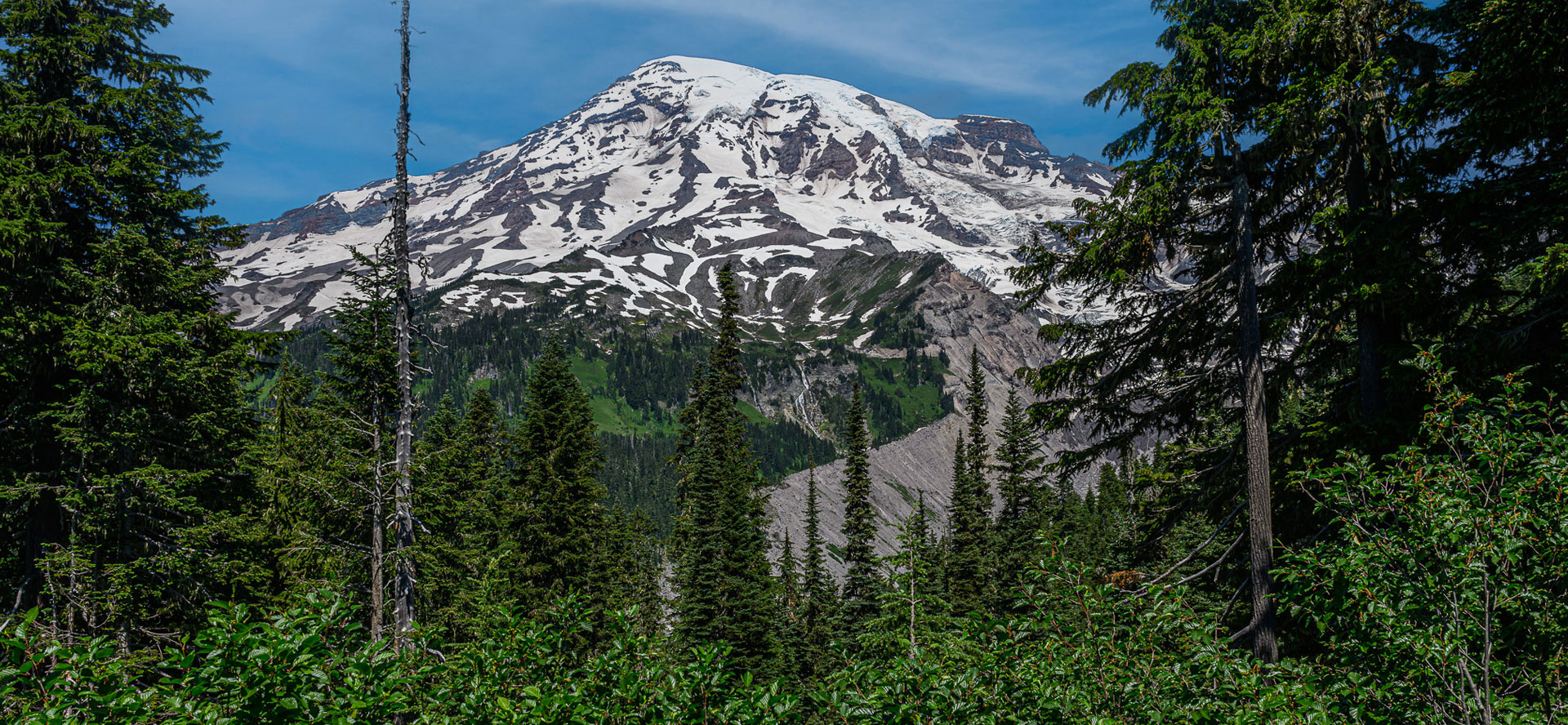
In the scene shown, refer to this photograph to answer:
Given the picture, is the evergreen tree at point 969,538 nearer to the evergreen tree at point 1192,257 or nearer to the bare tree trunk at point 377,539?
the evergreen tree at point 1192,257

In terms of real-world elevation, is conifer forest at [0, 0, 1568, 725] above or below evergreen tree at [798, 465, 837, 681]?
above

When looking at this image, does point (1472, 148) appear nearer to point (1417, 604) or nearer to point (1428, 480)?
point (1428, 480)

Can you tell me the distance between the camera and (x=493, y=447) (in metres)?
35.3

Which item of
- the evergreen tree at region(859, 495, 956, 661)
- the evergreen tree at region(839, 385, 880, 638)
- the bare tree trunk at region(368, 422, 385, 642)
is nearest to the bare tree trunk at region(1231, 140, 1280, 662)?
the evergreen tree at region(859, 495, 956, 661)

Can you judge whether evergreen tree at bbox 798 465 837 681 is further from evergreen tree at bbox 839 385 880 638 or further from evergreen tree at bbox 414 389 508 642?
evergreen tree at bbox 414 389 508 642

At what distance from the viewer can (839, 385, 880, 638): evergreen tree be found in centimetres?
3203

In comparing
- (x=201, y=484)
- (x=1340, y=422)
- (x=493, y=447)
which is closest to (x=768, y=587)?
(x=493, y=447)

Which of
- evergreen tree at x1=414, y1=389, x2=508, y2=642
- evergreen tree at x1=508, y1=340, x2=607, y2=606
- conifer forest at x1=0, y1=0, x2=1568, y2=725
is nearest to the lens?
conifer forest at x1=0, y1=0, x2=1568, y2=725

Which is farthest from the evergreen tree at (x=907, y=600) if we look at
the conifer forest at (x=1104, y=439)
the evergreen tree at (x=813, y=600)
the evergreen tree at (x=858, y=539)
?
the evergreen tree at (x=813, y=600)

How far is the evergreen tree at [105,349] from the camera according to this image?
45.4ft

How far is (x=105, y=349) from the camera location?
13703mm

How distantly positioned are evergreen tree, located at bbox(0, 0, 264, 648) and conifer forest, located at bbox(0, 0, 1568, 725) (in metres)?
0.11

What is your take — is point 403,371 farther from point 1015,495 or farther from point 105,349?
point 1015,495

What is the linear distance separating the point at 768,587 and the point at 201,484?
20.8 m
